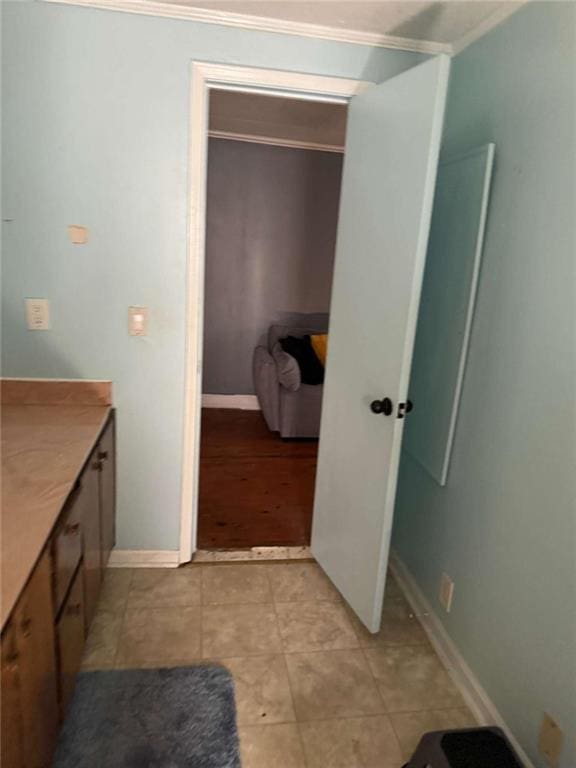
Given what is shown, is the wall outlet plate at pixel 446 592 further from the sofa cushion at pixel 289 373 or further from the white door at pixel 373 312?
the sofa cushion at pixel 289 373

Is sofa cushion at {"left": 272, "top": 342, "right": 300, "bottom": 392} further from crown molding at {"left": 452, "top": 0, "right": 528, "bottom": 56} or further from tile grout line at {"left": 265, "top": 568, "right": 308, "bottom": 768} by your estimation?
crown molding at {"left": 452, "top": 0, "right": 528, "bottom": 56}

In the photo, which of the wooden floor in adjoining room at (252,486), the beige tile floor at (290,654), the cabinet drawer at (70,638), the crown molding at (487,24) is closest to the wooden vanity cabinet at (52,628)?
the cabinet drawer at (70,638)

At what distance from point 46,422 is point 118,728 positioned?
3.43 feet

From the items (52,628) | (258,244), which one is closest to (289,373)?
(258,244)

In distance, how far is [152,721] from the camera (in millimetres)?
1635

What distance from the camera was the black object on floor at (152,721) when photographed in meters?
1.52

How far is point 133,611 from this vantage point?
2.12 m

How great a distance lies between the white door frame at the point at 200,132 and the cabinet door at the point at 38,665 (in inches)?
43.0


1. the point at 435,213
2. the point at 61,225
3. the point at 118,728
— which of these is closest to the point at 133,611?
the point at 118,728

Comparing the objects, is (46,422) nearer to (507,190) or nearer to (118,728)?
(118,728)

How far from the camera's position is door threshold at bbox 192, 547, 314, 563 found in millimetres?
2488

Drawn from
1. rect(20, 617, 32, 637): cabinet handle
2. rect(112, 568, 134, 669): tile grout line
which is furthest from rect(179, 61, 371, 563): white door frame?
rect(20, 617, 32, 637): cabinet handle

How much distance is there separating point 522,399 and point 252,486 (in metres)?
2.02

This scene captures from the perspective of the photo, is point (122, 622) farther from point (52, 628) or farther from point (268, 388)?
point (268, 388)
